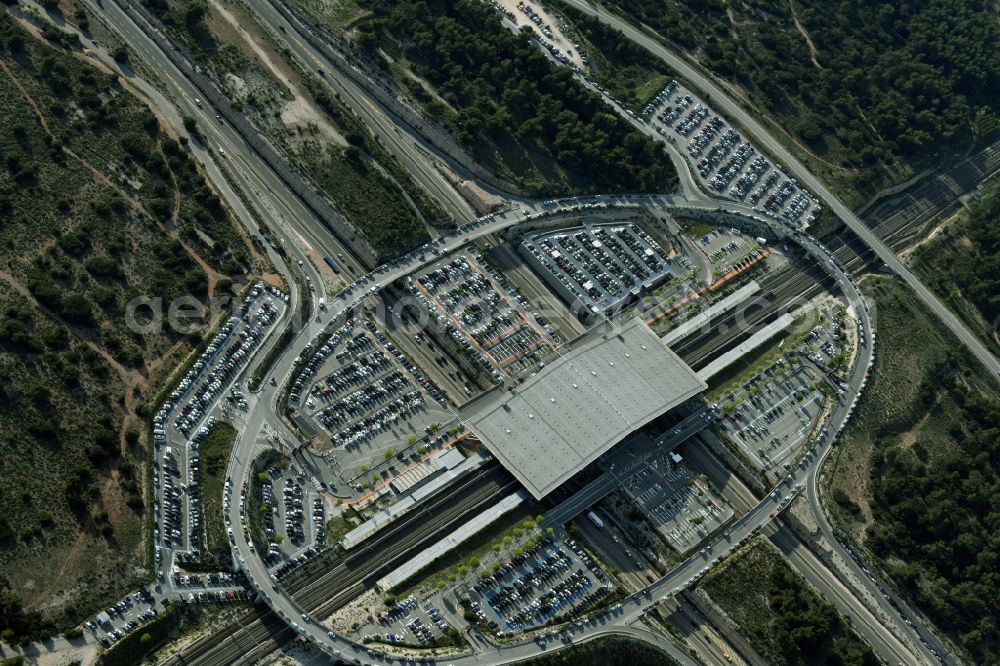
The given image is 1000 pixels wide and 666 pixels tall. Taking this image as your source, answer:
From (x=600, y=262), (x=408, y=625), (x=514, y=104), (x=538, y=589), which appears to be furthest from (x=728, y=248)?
(x=408, y=625)

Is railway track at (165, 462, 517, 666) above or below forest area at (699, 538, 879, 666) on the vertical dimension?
above

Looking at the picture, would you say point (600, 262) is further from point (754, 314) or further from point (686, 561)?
point (686, 561)

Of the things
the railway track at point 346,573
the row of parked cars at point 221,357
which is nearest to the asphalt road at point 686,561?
the railway track at point 346,573

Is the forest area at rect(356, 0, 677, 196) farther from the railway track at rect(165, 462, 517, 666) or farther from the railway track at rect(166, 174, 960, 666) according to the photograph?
the railway track at rect(166, 174, 960, 666)

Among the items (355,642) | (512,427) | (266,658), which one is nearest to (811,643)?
(512,427)

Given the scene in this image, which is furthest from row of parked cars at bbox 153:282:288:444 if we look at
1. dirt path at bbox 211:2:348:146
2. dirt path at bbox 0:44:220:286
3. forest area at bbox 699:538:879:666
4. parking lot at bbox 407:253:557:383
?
forest area at bbox 699:538:879:666

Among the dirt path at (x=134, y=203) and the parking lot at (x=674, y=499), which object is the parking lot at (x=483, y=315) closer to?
the parking lot at (x=674, y=499)
